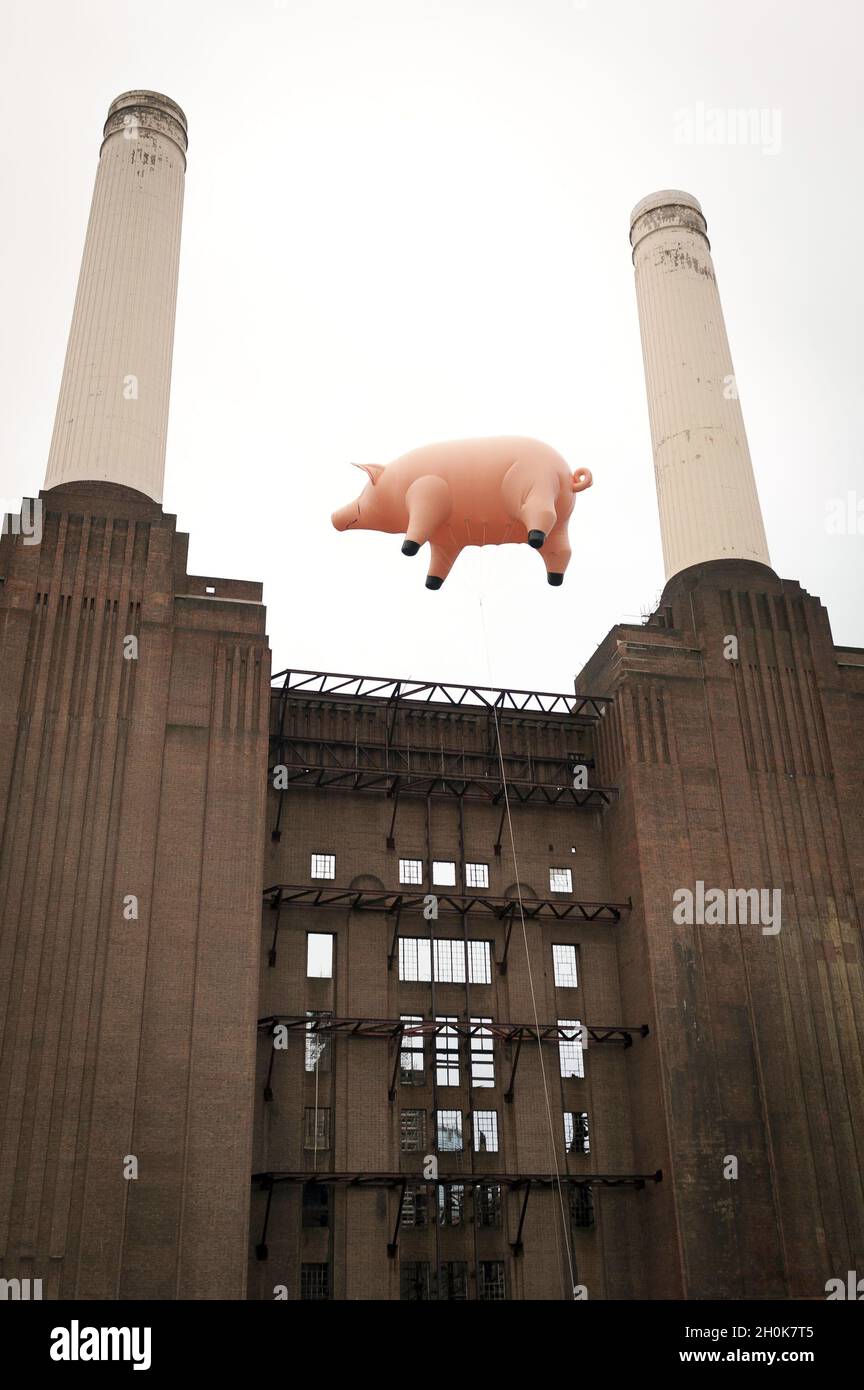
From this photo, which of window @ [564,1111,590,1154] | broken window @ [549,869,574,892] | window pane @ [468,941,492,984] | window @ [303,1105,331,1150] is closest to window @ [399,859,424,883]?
window pane @ [468,941,492,984]

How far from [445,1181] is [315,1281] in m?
4.14

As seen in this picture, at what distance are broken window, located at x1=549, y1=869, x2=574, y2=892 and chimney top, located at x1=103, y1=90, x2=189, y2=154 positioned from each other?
100 feet

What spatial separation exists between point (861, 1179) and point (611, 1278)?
7.12 meters

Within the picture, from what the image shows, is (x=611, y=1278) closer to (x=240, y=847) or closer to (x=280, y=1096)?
(x=280, y=1096)

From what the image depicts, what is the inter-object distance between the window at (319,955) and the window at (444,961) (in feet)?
6.92

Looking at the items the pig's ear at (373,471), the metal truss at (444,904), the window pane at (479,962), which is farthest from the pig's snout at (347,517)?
the window pane at (479,962)

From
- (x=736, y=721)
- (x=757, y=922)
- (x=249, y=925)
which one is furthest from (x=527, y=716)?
(x=249, y=925)

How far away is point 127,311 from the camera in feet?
149

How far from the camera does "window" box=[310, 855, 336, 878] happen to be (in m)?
39.5

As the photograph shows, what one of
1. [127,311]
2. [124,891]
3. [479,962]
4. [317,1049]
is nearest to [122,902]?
[124,891]

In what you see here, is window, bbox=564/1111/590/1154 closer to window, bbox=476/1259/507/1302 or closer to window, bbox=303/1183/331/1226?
window, bbox=476/1259/507/1302

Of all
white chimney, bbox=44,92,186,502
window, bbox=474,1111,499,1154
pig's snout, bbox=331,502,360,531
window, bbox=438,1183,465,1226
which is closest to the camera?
pig's snout, bbox=331,502,360,531

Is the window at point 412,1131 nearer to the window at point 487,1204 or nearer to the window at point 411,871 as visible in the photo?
the window at point 487,1204

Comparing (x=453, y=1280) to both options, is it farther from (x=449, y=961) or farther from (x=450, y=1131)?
(x=449, y=961)
